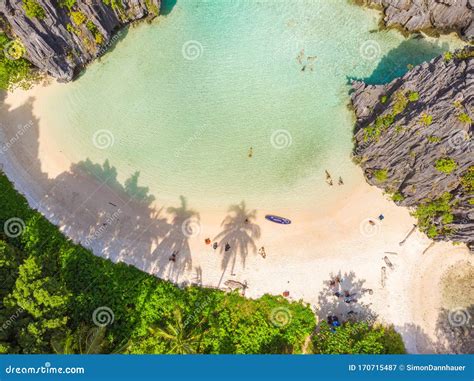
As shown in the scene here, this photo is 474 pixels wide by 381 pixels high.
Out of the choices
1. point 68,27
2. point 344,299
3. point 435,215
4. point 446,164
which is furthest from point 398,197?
point 68,27

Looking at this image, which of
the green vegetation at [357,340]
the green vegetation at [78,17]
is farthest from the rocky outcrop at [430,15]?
the green vegetation at [357,340]

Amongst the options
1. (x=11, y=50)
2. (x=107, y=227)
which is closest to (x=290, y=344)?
(x=107, y=227)

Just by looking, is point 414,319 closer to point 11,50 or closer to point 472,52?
point 472,52

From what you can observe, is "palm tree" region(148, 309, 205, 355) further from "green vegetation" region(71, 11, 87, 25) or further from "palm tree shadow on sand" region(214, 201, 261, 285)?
"green vegetation" region(71, 11, 87, 25)

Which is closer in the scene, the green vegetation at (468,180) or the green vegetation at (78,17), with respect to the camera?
the green vegetation at (468,180)

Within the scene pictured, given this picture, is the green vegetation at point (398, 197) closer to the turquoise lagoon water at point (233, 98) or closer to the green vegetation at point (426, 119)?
the turquoise lagoon water at point (233, 98)

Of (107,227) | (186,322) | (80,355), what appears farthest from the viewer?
(107,227)
